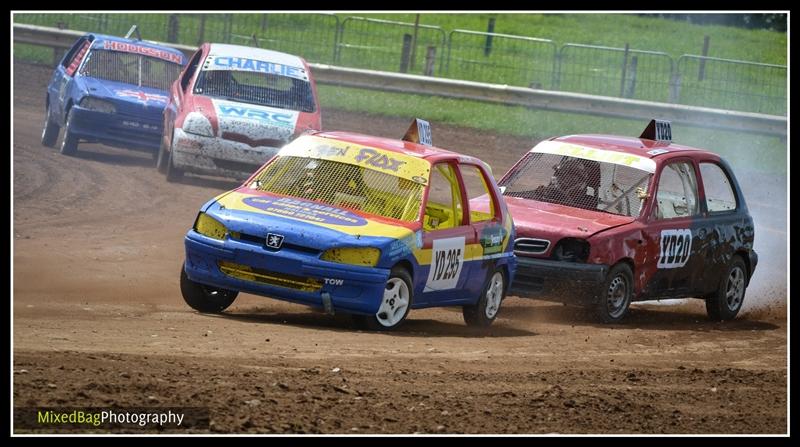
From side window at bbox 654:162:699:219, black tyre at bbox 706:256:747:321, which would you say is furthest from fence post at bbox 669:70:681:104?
side window at bbox 654:162:699:219

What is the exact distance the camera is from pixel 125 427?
671 centimetres

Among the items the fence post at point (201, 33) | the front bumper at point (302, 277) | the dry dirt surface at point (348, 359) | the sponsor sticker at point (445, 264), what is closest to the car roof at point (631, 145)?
the dry dirt surface at point (348, 359)

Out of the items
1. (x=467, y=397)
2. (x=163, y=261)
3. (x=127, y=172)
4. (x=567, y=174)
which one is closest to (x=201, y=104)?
(x=127, y=172)

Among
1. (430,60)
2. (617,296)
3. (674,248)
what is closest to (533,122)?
(430,60)

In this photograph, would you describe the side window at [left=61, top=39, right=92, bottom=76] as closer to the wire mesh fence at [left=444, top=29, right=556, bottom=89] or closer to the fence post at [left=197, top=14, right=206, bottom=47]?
the fence post at [left=197, top=14, right=206, bottom=47]

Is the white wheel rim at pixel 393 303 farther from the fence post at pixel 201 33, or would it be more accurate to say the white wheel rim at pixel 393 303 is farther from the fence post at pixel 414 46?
the fence post at pixel 201 33

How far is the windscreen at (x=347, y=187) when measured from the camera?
35.7 feet

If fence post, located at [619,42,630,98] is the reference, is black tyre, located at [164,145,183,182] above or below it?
below

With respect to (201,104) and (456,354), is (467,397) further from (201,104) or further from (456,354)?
(201,104)

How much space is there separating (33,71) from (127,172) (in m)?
9.33

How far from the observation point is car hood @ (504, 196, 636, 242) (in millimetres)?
12211

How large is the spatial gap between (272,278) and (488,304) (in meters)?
2.27

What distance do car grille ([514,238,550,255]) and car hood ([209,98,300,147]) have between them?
6464mm

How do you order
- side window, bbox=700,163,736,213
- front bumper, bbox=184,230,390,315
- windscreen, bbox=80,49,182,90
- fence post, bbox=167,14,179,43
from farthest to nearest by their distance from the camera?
fence post, bbox=167,14,179,43 < windscreen, bbox=80,49,182,90 < side window, bbox=700,163,736,213 < front bumper, bbox=184,230,390,315
